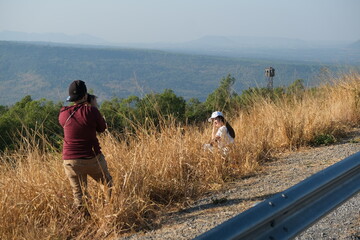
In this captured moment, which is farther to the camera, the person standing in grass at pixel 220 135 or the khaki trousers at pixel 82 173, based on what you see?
the person standing in grass at pixel 220 135

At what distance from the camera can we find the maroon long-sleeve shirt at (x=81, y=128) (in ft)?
14.9

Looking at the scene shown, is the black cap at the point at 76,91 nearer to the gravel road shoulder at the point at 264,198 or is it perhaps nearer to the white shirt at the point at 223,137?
the gravel road shoulder at the point at 264,198

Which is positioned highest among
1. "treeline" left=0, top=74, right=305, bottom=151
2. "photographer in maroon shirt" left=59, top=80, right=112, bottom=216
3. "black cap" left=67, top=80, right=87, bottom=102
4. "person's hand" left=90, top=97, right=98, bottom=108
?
"black cap" left=67, top=80, right=87, bottom=102

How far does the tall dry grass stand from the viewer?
14.8 feet

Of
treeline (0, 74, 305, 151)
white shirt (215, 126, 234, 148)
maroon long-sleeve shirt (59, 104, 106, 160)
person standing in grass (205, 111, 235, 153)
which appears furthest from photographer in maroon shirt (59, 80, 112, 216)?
white shirt (215, 126, 234, 148)

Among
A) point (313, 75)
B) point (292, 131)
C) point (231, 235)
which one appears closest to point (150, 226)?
point (231, 235)

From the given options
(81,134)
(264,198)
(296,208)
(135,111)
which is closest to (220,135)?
(264,198)

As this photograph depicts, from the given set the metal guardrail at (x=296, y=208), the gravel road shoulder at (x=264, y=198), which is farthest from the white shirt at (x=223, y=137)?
the metal guardrail at (x=296, y=208)

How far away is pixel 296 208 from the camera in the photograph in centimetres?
235

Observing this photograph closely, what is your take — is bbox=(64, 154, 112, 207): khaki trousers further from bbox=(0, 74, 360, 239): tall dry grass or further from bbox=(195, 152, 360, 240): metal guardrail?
bbox=(195, 152, 360, 240): metal guardrail

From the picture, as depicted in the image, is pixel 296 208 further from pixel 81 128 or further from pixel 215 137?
pixel 215 137

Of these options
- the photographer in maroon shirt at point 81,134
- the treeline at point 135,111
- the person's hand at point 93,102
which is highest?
the person's hand at point 93,102

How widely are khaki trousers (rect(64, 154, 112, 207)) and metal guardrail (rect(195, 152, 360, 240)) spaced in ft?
8.23

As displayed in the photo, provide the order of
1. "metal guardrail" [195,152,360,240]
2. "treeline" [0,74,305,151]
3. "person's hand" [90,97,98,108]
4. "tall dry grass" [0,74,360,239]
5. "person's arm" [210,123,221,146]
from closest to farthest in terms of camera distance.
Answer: "metal guardrail" [195,152,360,240] → "tall dry grass" [0,74,360,239] → "person's hand" [90,97,98,108] → "person's arm" [210,123,221,146] → "treeline" [0,74,305,151]
